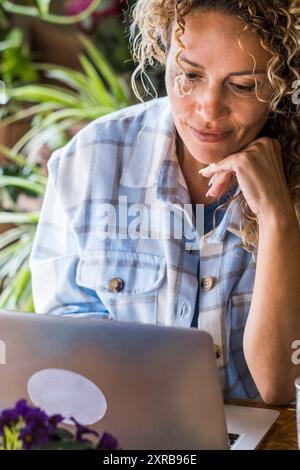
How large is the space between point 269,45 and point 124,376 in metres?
0.75

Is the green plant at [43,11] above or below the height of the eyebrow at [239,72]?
above

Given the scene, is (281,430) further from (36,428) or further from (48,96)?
(48,96)

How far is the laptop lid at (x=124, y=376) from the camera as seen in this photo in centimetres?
103

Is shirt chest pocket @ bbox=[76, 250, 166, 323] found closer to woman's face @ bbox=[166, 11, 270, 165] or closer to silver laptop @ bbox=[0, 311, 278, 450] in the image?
woman's face @ bbox=[166, 11, 270, 165]

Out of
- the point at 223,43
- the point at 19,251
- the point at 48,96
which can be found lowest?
the point at 19,251

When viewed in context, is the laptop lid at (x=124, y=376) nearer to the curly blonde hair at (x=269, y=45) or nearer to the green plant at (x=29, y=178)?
the curly blonde hair at (x=269, y=45)

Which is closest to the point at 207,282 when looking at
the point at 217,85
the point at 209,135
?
the point at 209,135

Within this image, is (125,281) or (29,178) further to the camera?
(29,178)

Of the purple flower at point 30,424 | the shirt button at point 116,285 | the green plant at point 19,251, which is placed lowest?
the purple flower at point 30,424

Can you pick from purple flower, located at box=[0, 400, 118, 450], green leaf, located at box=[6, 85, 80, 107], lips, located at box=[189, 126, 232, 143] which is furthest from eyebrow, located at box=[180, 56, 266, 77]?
green leaf, located at box=[6, 85, 80, 107]

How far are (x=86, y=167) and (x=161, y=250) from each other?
→ 0.24 meters

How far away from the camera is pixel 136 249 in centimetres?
172

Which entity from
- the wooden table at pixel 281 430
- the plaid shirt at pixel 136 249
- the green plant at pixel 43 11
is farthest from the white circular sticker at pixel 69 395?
the green plant at pixel 43 11

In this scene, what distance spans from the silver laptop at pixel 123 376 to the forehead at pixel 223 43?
66 centimetres
